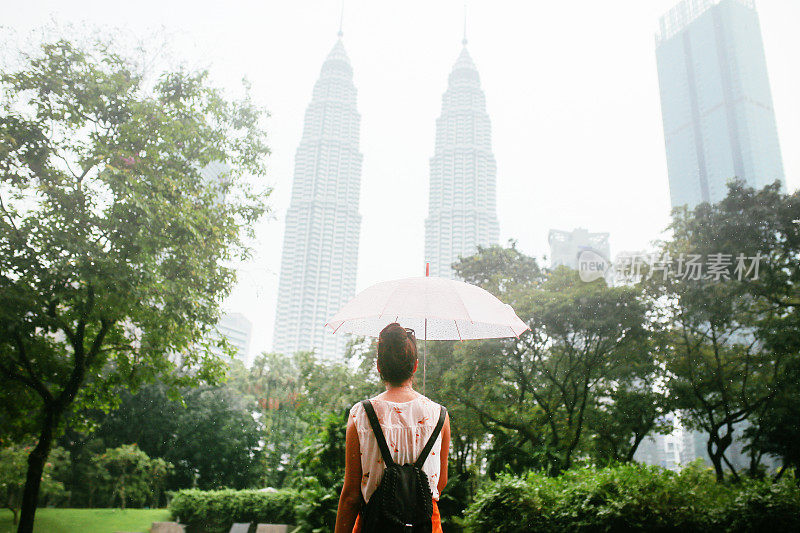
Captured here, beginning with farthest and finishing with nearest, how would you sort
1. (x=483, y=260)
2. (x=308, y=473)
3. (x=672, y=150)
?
(x=672, y=150)
(x=483, y=260)
(x=308, y=473)

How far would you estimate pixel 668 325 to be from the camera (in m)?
11.7

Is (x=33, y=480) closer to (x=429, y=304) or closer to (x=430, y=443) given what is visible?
(x=429, y=304)

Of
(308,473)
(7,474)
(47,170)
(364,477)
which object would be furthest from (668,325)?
(7,474)

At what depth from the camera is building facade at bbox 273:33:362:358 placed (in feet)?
119

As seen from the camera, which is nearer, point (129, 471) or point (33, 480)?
point (33, 480)

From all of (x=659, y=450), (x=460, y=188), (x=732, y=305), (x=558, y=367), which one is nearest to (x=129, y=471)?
(x=558, y=367)

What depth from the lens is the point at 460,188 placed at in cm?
3272

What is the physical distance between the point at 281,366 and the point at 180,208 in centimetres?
1831

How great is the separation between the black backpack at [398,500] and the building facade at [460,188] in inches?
1083

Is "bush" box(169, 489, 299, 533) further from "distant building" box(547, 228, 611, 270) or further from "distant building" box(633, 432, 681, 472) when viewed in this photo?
"distant building" box(547, 228, 611, 270)

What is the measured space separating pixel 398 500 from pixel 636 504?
14.4 feet

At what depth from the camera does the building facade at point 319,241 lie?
3625cm

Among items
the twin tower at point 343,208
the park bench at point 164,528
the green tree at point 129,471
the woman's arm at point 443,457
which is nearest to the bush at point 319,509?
the woman's arm at point 443,457

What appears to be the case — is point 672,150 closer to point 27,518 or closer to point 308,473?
point 308,473
